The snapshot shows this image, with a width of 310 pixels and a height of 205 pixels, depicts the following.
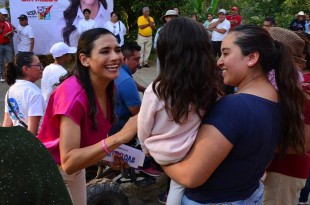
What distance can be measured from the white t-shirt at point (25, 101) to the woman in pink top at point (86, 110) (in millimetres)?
1169

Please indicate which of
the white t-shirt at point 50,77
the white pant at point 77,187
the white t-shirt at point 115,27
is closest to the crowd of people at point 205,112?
the white pant at point 77,187

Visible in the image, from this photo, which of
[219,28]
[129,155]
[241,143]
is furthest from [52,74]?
[219,28]

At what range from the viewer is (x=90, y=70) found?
2281mm

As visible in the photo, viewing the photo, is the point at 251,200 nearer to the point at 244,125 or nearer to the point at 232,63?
the point at 244,125

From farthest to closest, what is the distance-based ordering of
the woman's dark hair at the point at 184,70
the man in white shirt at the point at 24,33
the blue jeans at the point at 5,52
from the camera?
1. the man in white shirt at the point at 24,33
2. the blue jeans at the point at 5,52
3. the woman's dark hair at the point at 184,70

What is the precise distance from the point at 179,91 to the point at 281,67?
0.53m

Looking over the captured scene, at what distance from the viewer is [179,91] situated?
160cm

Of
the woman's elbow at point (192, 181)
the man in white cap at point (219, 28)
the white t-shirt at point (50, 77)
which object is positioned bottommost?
the man in white cap at point (219, 28)

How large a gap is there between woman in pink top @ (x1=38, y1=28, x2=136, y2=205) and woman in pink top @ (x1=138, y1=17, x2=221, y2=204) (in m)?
0.29

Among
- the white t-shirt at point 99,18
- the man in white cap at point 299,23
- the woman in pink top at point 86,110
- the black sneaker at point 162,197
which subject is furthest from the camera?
the man in white cap at point 299,23

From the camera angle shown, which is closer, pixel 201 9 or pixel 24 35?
pixel 24 35

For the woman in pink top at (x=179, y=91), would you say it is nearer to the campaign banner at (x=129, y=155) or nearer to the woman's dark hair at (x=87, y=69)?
the woman's dark hair at (x=87, y=69)

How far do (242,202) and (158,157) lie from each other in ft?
1.53

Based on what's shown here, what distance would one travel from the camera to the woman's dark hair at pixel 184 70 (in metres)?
1.60
